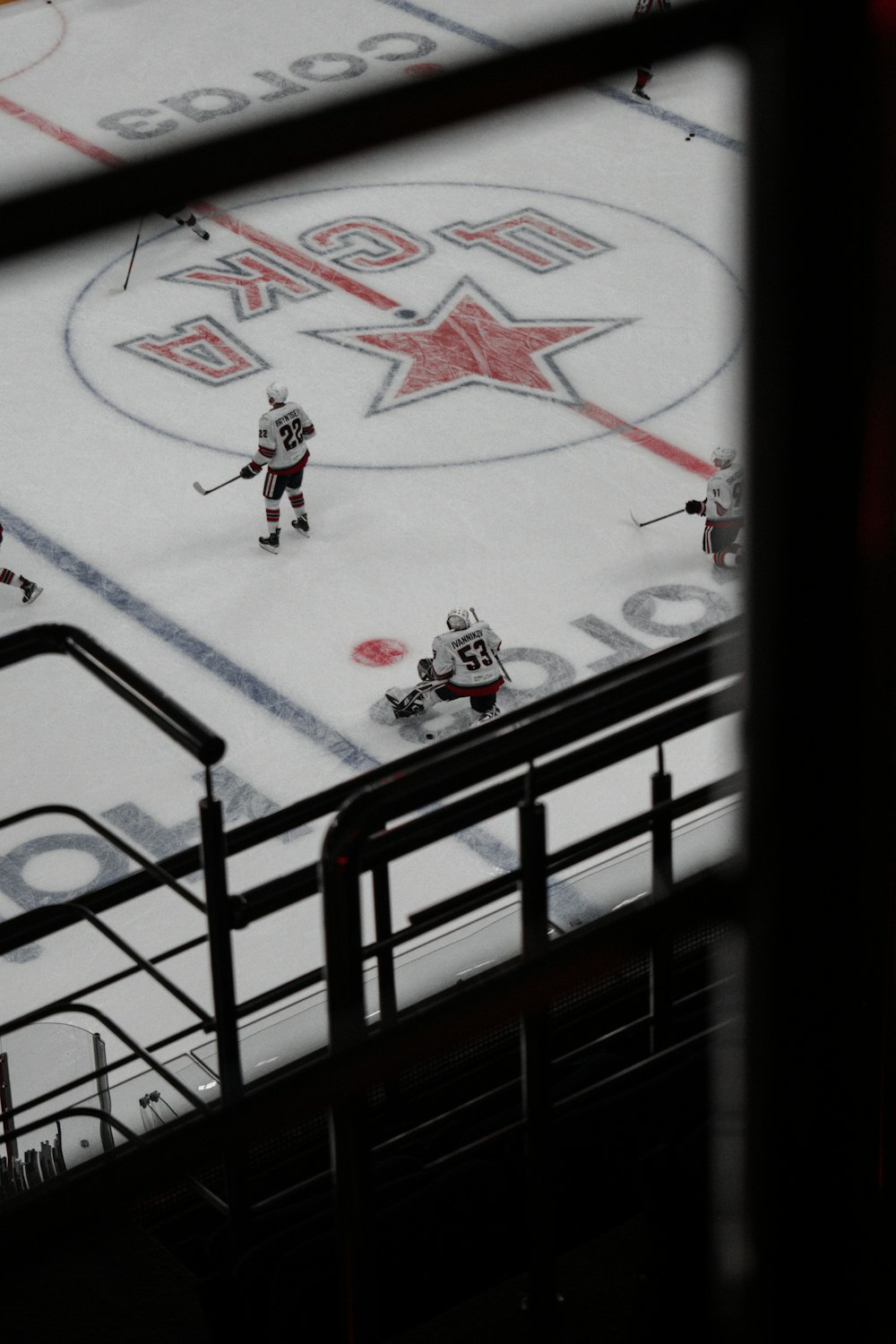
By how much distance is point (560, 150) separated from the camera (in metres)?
10.0

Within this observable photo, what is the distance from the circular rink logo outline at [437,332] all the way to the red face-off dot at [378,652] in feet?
4.19

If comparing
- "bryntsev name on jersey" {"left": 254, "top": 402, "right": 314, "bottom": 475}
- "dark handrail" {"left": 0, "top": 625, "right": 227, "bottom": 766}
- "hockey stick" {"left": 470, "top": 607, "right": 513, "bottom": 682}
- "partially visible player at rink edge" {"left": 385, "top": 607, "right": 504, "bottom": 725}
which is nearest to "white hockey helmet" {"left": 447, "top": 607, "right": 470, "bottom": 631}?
"partially visible player at rink edge" {"left": 385, "top": 607, "right": 504, "bottom": 725}

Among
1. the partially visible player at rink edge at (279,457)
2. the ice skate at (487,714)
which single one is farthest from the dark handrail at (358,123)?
the partially visible player at rink edge at (279,457)

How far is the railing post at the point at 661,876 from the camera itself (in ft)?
5.80

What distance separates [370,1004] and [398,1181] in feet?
3.19

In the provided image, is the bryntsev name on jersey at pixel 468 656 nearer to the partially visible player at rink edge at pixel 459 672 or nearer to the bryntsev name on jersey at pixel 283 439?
→ the partially visible player at rink edge at pixel 459 672

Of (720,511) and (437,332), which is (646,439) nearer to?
(720,511)

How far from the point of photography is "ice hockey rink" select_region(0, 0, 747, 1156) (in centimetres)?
544

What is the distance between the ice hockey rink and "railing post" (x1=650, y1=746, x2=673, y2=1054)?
1.42 metres

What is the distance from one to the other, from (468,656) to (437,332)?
3003 mm

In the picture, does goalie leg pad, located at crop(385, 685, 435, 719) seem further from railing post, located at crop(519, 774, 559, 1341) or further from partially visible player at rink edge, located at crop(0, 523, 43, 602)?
railing post, located at crop(519, 774, 559, 1341)

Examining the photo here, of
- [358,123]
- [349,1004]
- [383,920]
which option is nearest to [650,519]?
[383,920]

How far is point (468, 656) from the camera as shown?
18.8 feet

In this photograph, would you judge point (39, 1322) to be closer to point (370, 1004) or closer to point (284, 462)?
point (370, 1004)
